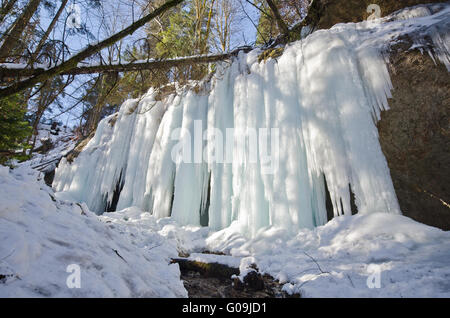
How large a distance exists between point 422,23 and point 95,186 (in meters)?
9.00

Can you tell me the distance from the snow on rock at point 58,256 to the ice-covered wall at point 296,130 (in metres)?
1.71

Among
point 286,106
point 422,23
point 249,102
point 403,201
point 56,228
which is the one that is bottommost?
point 56,228

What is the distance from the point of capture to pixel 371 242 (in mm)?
2479

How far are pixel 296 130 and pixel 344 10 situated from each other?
3.07m

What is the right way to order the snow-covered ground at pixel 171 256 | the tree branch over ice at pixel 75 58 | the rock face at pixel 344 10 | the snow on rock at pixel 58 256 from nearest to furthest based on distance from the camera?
the snow on rock at pixel 58 256 < the snow-covered ground at pixel 171 256 < the tree branch over ice at pixel 75 58 < the rock face at pixel 344 10

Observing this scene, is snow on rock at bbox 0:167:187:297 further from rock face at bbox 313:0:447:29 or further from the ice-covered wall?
rock face at bbox 313:0:447:29

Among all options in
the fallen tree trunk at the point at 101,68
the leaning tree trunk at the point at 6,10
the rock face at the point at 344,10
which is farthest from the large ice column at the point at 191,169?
the leaning tree trunk at the point at 6,10

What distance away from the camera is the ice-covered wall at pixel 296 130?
329cm

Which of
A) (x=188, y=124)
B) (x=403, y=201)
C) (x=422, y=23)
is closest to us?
(x=403, y=201)

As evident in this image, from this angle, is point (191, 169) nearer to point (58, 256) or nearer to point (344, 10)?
point (58, 256)

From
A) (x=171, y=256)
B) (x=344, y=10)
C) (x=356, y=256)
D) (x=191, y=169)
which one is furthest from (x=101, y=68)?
(x=344, y=10)

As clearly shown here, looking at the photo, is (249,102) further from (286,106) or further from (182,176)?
(182,176)

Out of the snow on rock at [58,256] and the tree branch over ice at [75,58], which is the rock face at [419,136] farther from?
the tree branch over ice at [75,58]
